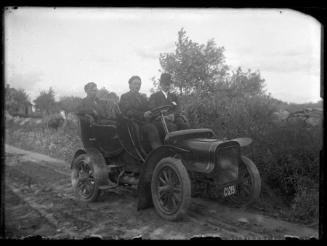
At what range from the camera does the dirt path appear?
13.1ft

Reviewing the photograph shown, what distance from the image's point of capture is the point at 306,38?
4.10 m

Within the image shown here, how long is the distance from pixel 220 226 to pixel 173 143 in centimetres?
133

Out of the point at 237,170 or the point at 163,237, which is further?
the point at 237,170

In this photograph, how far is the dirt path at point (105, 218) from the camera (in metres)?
4.01

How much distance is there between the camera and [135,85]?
14.5 ft

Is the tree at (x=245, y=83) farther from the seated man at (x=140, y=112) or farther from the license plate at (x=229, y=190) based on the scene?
the license plate at (x=229, y=190)

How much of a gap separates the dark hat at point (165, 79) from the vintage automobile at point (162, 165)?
0.37 metres

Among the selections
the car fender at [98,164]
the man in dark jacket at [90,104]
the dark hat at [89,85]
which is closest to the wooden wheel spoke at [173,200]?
the car fender at [98,164]

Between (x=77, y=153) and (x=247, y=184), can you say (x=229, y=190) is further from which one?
(x=77, y=153)

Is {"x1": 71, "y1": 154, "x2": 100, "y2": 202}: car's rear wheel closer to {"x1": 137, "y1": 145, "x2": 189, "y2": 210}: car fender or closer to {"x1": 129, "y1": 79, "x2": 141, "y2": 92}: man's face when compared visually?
{"x1": 137, "y1": 145, "x2": 189, "y2": 210}: car fender

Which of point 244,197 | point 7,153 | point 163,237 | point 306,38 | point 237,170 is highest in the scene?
point 306,38

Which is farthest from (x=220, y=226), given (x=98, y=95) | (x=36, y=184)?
(x=36, y=184)

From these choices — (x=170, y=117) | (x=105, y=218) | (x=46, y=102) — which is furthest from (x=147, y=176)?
(x=46, y=102)
